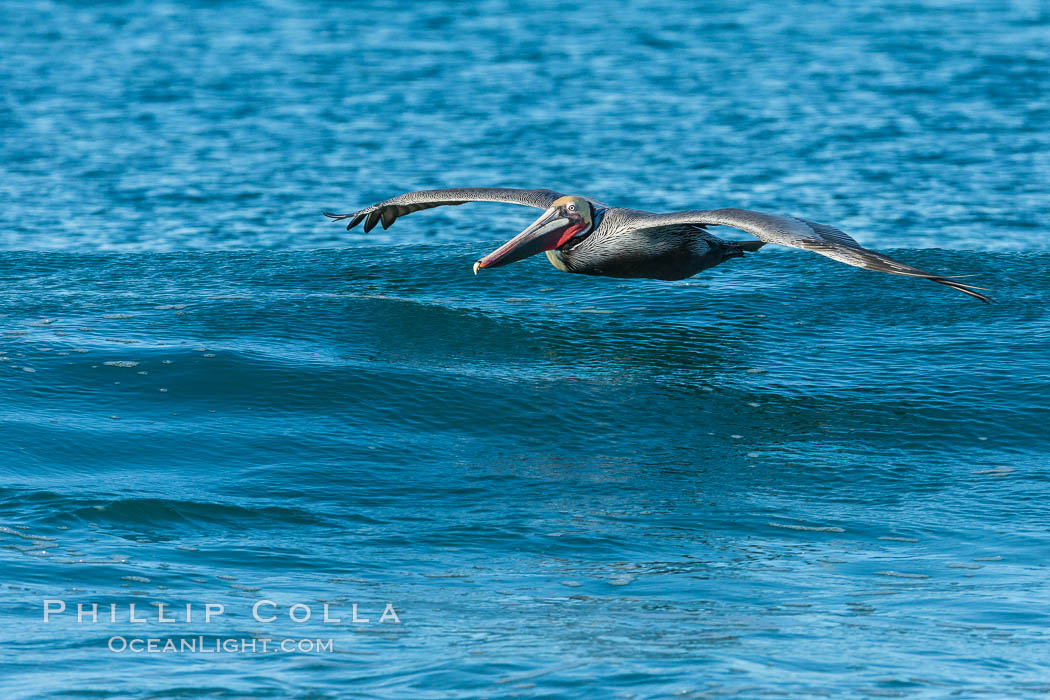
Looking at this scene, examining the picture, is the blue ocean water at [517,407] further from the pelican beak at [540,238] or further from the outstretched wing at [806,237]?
the outstretched wing at [806,237]

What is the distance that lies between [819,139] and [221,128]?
986 centimetres

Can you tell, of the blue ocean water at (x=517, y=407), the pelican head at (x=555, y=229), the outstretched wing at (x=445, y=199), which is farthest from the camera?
the outstretched wing at (x=445, y=199)

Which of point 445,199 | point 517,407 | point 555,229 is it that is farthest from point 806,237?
point 445,199

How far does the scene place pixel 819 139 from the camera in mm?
21375

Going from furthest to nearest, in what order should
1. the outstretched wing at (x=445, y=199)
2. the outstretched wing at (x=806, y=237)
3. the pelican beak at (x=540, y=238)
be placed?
1. the outstretched wing at (x=445, y=199)
2. the pelican beak at (x=540, y=238)
3. the outstretched wing at (x=806, y=237)

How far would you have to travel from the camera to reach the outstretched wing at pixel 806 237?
1025cm

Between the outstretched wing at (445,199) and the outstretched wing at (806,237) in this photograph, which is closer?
the outstretched wing at (806,237)

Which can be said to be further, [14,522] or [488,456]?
[488,456]

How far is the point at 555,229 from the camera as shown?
13078mm

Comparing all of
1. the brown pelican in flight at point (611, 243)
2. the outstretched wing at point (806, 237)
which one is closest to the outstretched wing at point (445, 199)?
the brown pelican in flight at point (611, 243)

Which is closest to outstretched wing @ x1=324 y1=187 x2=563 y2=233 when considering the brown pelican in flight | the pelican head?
the brown pelican in flight

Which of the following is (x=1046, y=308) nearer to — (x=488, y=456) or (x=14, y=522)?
(x=488, y=456)

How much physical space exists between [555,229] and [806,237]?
3077mm

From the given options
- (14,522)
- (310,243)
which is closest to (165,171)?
(310,243)
